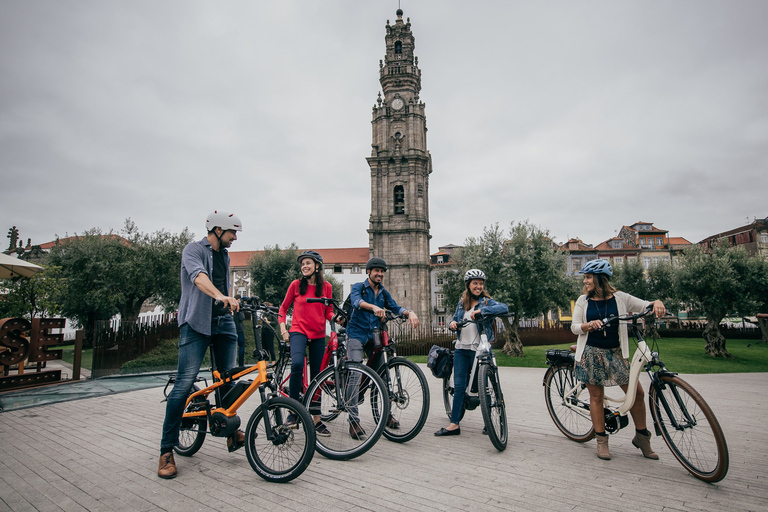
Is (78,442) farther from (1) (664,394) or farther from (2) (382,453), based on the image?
(1) (664,394)

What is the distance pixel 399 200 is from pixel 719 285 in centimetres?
3610

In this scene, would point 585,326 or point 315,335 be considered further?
point 315,335

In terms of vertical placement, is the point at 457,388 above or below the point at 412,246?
below

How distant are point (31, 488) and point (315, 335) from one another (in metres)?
2.77

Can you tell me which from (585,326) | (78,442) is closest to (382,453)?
(585,326)

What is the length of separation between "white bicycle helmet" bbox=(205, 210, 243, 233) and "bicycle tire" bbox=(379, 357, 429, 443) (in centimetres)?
224

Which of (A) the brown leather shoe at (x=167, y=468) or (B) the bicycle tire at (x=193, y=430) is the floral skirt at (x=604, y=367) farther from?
(A) the brown leather shoe at (x=167, y=468)

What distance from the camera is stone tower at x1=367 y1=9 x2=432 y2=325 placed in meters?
48.8

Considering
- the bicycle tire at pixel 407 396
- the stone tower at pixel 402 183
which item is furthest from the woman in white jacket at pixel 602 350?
the stone tower at pixel 402 183

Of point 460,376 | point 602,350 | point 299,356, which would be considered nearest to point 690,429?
point 602,350

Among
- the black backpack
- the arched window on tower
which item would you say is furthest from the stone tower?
the black backpack

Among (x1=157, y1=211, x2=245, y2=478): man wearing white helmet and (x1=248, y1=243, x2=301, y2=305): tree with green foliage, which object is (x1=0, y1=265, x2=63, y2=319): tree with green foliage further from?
(x1=248, y1=243, x2=301, y2=305): tree with green foliage

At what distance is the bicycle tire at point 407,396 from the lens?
4430 mm

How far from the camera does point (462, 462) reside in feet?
12.6
